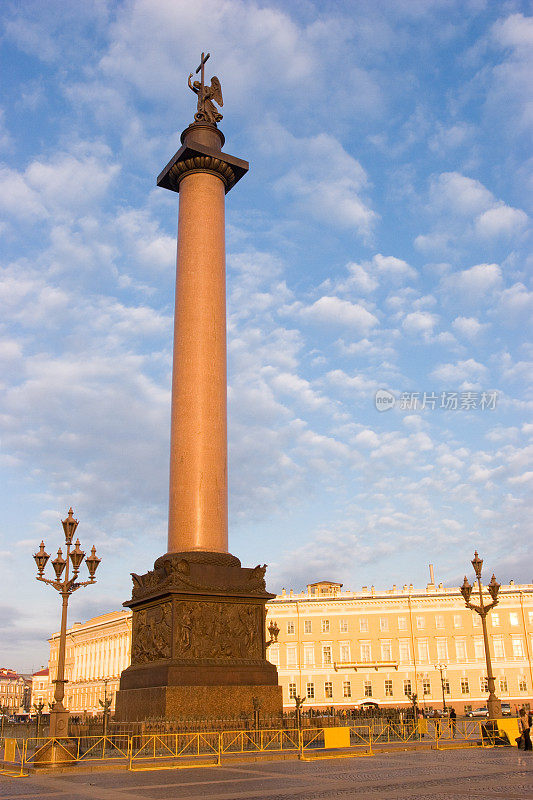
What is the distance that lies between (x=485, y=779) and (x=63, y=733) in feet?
34.1

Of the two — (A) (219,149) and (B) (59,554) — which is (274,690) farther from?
(A) (219,149)

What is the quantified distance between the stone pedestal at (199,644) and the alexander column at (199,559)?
0.03m

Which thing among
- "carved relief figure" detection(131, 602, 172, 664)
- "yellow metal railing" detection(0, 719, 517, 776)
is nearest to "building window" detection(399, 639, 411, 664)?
"yellow metal railing" detection(0, 719, 517, 776)

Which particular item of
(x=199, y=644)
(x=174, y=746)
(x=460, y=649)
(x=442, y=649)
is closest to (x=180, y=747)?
(x=174, y=746)

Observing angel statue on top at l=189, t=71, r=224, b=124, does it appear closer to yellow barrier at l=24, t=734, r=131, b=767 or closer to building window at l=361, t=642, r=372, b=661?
yellow barrier at l=24, t=734, r=131, b=767

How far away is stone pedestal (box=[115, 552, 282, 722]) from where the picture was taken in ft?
70.6

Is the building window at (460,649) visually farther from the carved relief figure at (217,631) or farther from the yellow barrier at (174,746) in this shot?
the yellow barrier at (174,746)

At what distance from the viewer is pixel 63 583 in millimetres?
21125

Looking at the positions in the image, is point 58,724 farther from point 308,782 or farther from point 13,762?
A: point 308,782

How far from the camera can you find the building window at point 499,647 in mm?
75938

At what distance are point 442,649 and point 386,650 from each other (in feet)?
18.0

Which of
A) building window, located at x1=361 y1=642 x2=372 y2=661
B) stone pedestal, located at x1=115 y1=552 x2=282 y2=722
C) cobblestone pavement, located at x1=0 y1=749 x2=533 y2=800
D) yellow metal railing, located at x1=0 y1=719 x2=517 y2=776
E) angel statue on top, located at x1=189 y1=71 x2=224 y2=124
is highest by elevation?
angel statue on top, located at x1=189 y1=71 x2=224 y2=124

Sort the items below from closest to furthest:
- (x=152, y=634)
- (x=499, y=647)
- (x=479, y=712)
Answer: (x=152, y=634) → (x=479, y=712) → (x=499, y=647)

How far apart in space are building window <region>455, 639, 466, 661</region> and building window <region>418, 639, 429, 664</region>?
9.46 ft
